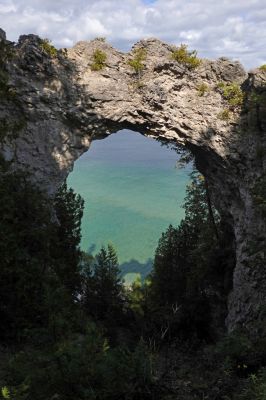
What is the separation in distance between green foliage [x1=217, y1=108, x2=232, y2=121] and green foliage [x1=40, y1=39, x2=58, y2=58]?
771cm

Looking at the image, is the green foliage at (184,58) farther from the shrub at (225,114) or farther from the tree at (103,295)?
the tree at (103,295)

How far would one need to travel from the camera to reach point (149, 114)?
1753 cm

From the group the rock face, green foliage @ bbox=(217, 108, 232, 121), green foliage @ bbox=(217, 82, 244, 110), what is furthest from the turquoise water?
green foliage @ bbox=(217, 82, 244, 110)

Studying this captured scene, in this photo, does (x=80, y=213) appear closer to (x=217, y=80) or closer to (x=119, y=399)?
(x=217, y=80)

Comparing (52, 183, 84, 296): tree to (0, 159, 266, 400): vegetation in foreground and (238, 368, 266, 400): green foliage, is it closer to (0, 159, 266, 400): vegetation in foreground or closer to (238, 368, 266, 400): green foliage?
(0, 159, 266, 400): vegetation in foreground

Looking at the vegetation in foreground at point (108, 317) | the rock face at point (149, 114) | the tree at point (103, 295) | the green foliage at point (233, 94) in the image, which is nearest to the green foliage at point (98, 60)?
the rock face at point (149, 114)

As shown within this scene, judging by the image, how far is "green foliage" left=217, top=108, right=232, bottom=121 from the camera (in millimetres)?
17062

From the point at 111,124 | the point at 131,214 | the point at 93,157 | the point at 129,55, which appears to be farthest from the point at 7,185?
the point at 93,157

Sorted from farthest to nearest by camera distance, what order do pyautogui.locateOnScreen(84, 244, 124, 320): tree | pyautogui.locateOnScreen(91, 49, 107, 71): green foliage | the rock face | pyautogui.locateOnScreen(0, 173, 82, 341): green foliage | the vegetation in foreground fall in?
pyautogui.locateOnScreen(84, 244, 124, 320): tree < pyautogui.locateOnScreen(91, 49, 107, 71): green foliage < the rock face < pyautogui.locateOnScreen(0, 173, 82, 341): green foliage < the vegetation in foreground

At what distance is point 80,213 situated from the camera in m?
18.7

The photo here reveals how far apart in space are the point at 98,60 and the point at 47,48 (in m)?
2.32

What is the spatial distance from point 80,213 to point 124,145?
12520 centimetres

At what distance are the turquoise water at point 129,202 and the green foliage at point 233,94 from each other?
38.2 metres

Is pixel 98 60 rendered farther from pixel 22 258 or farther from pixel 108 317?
pixel 108 317
